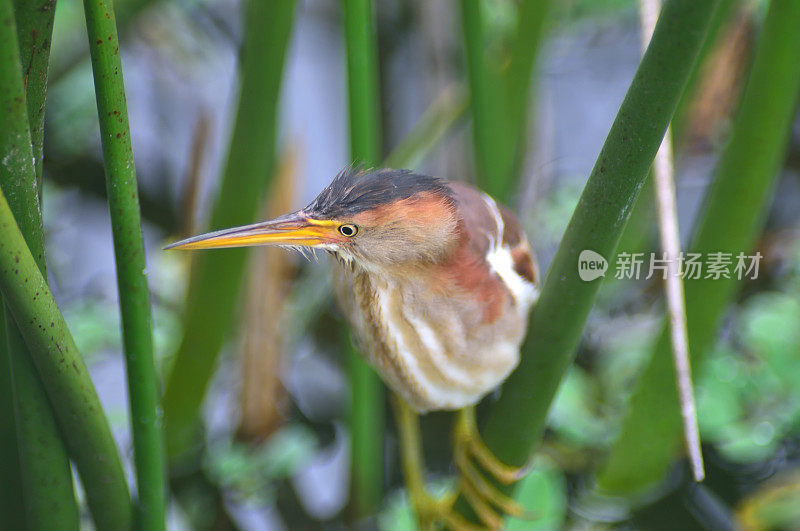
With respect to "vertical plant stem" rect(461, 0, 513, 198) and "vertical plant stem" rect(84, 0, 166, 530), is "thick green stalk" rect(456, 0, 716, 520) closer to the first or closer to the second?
"vertical plant stem" rect(84, 0, 166, 530)

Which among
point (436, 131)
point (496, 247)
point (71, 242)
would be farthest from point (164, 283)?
point (496, 247)

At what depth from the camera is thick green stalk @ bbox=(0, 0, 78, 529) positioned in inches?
23.6

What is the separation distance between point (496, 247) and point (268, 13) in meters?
0.43

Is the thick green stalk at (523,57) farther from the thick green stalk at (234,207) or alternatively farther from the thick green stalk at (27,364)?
the thick green stalk at (27,364)

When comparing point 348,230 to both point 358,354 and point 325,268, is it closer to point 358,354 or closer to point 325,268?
point 358,354

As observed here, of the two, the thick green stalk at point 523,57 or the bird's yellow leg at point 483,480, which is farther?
the thick green stalk at point 523,57

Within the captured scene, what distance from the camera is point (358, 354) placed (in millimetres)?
1239

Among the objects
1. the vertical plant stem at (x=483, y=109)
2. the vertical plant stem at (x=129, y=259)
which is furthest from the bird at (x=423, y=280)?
the vertical plant stem at (x=483, y=109)

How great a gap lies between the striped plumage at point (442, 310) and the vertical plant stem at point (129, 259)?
0.79ft

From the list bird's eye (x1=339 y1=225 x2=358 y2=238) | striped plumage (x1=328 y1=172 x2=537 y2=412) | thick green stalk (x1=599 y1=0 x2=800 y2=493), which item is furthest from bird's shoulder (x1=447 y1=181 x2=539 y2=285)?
thick green stalk (x1=599 y1=0 x2=800 y2=493)

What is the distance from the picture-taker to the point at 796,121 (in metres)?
2.53

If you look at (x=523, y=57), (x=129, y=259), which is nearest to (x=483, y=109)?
(x=523, y=57)

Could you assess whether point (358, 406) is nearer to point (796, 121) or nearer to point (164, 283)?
point (164, 283)

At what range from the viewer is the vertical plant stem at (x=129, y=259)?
648 mm
